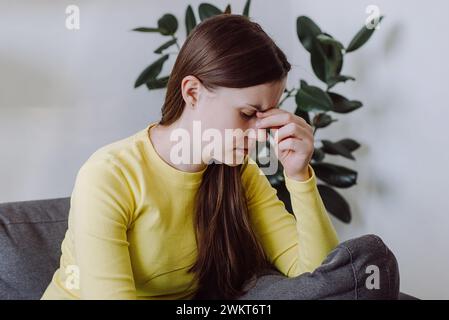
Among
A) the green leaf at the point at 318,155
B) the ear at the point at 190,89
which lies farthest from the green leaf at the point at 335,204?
the ear at the point at 190,89

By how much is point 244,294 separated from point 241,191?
0.18m

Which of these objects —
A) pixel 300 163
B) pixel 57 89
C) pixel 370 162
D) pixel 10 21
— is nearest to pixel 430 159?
pixel 370 162

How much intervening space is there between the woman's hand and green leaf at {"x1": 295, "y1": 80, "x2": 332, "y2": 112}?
1.87ft

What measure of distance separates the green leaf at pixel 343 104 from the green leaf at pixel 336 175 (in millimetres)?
178

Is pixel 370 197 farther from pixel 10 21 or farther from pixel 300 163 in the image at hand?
pixel 10 21

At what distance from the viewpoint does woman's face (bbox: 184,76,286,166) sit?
0.85 m

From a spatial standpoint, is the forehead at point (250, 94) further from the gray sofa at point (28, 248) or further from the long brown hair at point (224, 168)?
the gray sofa at point (28, 248)

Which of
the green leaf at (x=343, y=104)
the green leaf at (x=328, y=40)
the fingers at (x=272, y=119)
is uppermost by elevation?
the green leaf at (x=328, y=40)

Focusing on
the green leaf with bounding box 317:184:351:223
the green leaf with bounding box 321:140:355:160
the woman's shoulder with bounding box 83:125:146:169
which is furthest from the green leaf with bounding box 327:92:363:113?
the woman's shoulder with bounding box 83:125:146:169

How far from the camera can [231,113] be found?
857 mm

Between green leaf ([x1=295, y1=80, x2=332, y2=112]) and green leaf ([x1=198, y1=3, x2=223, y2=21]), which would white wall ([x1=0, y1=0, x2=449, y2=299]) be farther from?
green leaf ([x1=295, y1=80, x2=332, y2=112])

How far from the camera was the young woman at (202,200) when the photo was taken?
810 millimetres

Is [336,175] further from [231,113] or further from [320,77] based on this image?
[231,113]

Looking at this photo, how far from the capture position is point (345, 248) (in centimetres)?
84
